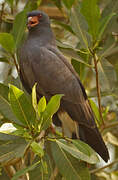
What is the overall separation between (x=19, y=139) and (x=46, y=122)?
269 mm

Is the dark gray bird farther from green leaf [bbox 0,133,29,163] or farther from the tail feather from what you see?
green leaf [bbox 0,133,29,163]

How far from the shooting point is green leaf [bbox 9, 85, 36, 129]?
1930 millimetres

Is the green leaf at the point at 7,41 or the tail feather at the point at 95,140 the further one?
the tail feather at the point at 95,140

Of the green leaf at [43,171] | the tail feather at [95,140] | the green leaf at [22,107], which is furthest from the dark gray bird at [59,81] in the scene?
the green leaf at [22,107]

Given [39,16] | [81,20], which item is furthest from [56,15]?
[81,20]

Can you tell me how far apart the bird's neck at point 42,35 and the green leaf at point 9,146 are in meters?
1.05

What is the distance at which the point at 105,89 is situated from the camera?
262 cm

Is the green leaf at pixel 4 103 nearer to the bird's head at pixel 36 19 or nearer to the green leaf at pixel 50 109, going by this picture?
the green leaf at pixel 50 109

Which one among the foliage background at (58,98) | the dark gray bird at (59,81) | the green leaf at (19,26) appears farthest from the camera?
the dark gray bird at (59,81)

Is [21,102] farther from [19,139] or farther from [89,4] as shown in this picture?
[89,4]

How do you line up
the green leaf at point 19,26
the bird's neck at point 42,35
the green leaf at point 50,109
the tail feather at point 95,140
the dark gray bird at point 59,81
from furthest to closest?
1. the bird's neck at point 42,35
2. the dark gray bird at point 59,81
3. the tail feather at point 95,140
4. the green leaf at point 19,26
5. the green leaf at point 50,109

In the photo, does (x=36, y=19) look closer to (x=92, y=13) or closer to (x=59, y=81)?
(x=59, y=81)

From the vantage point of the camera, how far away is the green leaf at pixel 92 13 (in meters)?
2.15

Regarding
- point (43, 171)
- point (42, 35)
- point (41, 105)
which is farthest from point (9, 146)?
point (42, 35)
